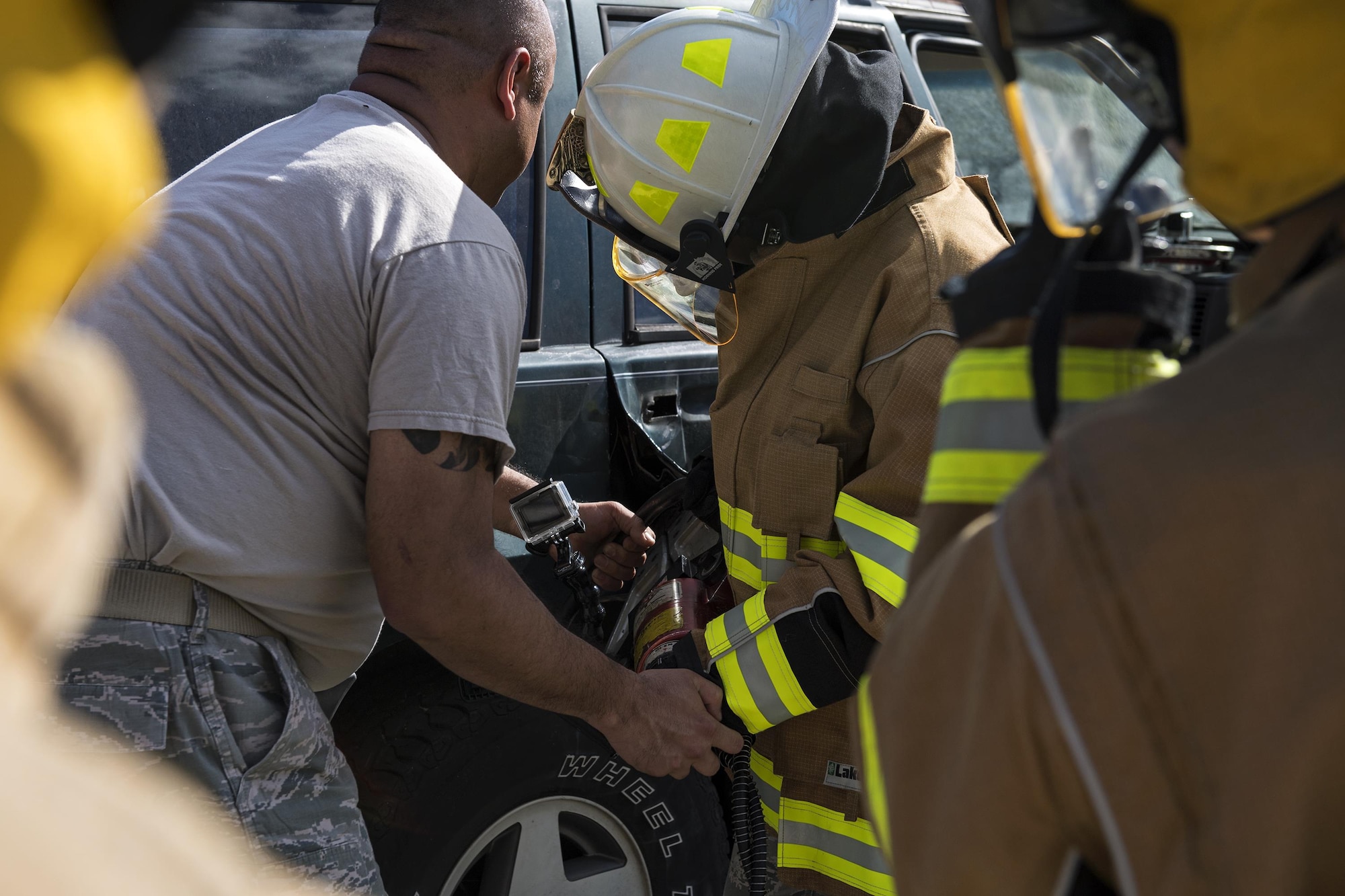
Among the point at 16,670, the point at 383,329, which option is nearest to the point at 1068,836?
the point at 16,670

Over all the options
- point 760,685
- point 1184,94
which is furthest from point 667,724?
point 1184,94

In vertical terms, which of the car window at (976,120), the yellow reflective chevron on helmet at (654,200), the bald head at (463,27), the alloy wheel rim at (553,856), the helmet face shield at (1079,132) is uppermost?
the helmet face shield at (1079,132)

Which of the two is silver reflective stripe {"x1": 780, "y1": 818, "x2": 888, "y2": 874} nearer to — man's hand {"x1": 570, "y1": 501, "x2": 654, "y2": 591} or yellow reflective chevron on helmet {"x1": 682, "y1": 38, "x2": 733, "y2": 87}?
man's hand {"x1": 570, "y1": 501, "x2": 654, "y2": 591}

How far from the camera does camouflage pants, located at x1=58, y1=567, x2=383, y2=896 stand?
65.2 inches

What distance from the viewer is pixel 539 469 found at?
8.03 feet

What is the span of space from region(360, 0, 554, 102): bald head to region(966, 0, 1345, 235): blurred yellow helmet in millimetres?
1422

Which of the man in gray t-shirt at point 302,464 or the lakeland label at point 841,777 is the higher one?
the man in gray t-shirt at point 302,464

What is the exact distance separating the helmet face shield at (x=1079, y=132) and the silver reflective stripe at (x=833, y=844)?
1.41 m

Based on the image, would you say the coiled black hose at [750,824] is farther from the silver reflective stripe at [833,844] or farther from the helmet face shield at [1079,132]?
the helmet face shield at [1079,132]

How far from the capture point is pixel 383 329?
1786 mm

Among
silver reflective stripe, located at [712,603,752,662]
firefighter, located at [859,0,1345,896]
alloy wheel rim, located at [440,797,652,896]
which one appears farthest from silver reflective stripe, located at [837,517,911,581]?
firefighter, located at [859,0,1345,896]

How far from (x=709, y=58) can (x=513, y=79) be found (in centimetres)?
41

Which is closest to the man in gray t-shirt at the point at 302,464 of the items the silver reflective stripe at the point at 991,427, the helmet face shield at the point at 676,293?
the helmet face shield at the point at 676,293

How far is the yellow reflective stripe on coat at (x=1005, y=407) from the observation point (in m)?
0.89
